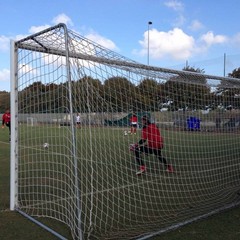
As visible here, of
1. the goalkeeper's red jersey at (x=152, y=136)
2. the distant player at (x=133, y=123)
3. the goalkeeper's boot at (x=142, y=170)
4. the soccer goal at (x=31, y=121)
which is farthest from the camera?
the goalkeeper's boot at (x=142, y=170)

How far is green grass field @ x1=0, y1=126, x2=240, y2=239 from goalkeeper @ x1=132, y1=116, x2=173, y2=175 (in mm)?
181

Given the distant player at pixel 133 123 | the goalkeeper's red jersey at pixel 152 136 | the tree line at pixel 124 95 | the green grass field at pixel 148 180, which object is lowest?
the green grass field at pixel 148 180

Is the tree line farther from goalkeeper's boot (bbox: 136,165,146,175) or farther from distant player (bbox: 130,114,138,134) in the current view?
goalkeeper's boot (bbox: 136,165,146,175)

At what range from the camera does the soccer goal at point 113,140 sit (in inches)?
208

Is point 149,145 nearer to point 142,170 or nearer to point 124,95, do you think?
point 142,170

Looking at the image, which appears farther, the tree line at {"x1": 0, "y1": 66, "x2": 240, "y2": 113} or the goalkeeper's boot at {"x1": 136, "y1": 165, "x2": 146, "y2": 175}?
the goalkeeper's boot at {"x1": 136, "y1": 165, "x2": 146, "y2": 175}

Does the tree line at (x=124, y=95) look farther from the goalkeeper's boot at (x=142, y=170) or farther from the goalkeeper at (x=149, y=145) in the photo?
the goalkeeper's boot at (x=142, y=170)

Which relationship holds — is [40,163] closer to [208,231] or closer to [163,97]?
[163,97]

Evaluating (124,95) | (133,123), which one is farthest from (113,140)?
(124,95)

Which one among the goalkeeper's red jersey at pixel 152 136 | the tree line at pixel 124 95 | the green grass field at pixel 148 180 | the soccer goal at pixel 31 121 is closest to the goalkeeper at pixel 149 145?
the goalkeeper's red jersey at pixel 152 136

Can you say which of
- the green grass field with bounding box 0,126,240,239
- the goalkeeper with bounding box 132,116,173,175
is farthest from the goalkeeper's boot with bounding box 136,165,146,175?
the green grass field with bounding box 0,126,240,239

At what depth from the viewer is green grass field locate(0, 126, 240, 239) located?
530 cm

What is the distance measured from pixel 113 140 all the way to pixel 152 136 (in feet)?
2.85

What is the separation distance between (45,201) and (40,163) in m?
1.95
